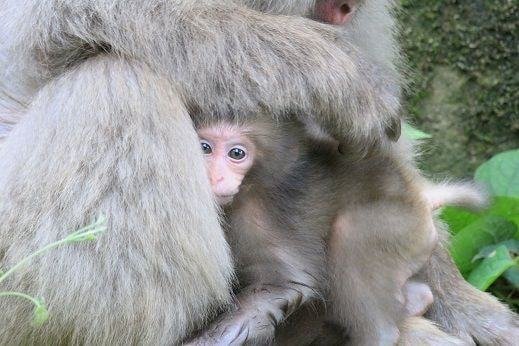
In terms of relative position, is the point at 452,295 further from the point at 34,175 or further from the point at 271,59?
the point at 34,175

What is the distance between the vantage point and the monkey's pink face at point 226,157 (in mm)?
4234

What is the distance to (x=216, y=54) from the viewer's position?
14.3 ft

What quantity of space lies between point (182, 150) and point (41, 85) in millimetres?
710

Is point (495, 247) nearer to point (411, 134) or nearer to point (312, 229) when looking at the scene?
point (411, 134)

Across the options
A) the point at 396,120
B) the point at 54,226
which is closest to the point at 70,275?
the point at 54,226

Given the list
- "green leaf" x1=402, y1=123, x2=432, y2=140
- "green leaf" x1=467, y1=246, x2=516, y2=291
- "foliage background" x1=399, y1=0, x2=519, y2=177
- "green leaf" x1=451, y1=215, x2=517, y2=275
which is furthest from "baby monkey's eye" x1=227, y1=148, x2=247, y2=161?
"foliage background" x1=399, y1=0, x2=519, y2=177

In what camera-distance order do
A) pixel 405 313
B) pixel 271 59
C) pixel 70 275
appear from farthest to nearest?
pixel 405 313, pixel 271 59, pixel 70 275

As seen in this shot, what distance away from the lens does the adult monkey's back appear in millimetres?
4047

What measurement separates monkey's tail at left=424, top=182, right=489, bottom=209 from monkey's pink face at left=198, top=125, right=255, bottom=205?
4.04 ft

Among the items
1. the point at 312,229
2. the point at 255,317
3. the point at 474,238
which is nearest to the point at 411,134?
the point at 474,238

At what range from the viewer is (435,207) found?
206 inches

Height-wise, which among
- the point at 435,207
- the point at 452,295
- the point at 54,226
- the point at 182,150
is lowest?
the point at 452,295

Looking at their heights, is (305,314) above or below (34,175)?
below

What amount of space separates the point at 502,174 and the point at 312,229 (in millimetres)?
2213
